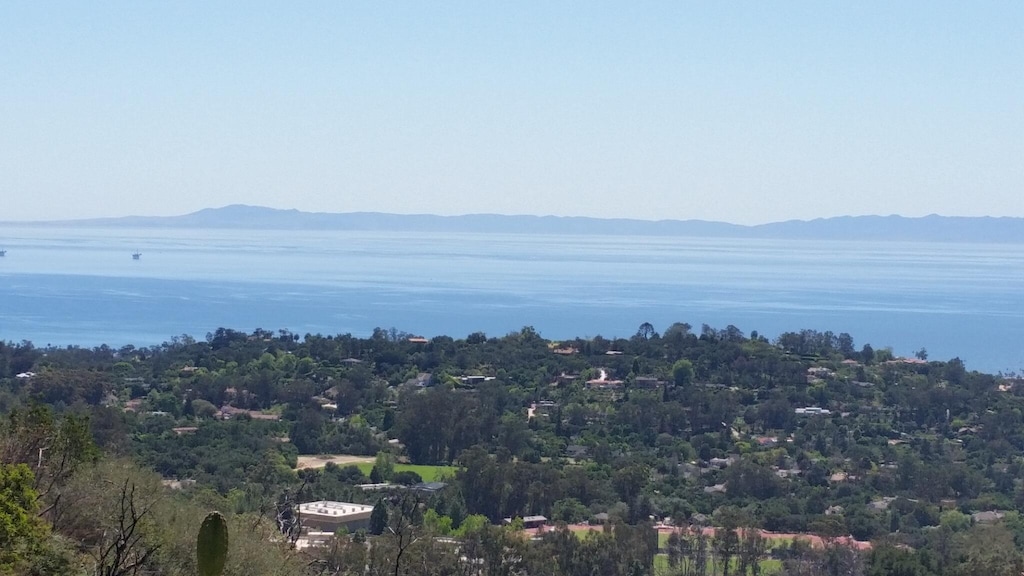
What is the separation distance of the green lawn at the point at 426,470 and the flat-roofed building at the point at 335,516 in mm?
4980

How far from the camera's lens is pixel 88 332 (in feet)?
204

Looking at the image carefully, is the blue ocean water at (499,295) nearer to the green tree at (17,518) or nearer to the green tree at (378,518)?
the green tree at (378,518)

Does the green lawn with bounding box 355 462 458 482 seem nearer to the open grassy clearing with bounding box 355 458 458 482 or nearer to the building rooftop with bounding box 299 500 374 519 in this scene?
the open grassy clearing with bounding box 355 458 458 482

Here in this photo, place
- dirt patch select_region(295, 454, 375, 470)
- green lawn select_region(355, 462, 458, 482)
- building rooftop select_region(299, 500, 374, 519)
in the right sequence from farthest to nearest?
dirt patch select_region(295, 454, 375, 470), green lawn select_region(355, 462, 458, 482), building rooftop select_region(299, 500, 374, 519)

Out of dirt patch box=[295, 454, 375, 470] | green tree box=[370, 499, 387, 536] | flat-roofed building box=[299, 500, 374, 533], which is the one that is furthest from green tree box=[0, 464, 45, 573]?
dirt patch box=[295, 454, 375, 470]

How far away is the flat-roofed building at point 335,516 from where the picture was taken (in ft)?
67.6

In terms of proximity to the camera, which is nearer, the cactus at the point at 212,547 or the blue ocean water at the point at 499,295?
the cactus at the point at 212,547

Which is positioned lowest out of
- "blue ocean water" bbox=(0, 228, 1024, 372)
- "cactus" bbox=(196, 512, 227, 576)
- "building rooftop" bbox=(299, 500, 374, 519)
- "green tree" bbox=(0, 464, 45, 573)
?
"blue ocean water" bbox=(0, 228, 1024, 372)

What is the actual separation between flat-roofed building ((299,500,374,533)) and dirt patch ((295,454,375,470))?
544 centimetres

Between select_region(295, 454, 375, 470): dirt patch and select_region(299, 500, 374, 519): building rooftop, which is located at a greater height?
select_region(299, 500, 374, 519): building rooftop

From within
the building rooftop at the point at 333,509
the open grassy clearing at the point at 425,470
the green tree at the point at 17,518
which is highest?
the green tree at the point at 17,518

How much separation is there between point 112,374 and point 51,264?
88218 millimetres

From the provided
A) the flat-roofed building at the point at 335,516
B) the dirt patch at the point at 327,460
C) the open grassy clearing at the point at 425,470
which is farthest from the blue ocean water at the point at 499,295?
the flat-roofed building at the point at 335,516

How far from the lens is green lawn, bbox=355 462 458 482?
90.2ft
